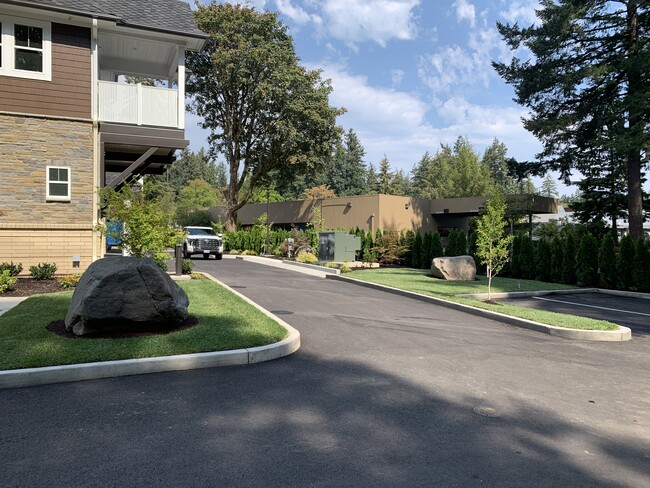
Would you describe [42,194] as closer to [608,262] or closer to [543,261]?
[543,261]

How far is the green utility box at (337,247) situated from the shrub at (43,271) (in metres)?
14.7

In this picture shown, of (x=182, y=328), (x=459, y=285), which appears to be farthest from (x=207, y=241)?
(x=182, y=328)

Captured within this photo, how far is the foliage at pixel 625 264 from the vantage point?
1711cm

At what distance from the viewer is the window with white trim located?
44.4 ft

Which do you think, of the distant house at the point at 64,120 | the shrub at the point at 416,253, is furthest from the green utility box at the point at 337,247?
the distant house at the point at 64,120

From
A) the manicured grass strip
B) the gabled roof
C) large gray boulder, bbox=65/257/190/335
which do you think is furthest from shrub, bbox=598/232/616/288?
large gray boulder, bbox=65/257/190/335

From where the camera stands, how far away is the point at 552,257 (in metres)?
19.7

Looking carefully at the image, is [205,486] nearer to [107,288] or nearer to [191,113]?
[107,288]

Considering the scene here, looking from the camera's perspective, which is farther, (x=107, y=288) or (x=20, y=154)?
(x=20, y=154)

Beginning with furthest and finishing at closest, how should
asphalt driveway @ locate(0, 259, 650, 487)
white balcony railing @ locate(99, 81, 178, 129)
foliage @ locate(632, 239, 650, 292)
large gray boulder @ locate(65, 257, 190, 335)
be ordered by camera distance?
1. foliage @ locate(632, 239, 650, 292)
2. white balcony railing @ locate(99, 81, 178, 129)
3. large gray boulder @ locate(65, 257, 190, 335)
4. asphalt driveway @ locate(0, 259, 650, 487)

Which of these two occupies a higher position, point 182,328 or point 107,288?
point 107,288

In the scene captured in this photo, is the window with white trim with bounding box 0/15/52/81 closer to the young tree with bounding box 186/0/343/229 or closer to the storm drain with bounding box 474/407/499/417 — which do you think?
the storm drain with bounding box 474/407/499/417

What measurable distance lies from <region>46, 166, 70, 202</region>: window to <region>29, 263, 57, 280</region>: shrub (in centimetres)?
200

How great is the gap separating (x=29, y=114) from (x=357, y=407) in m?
13.9
